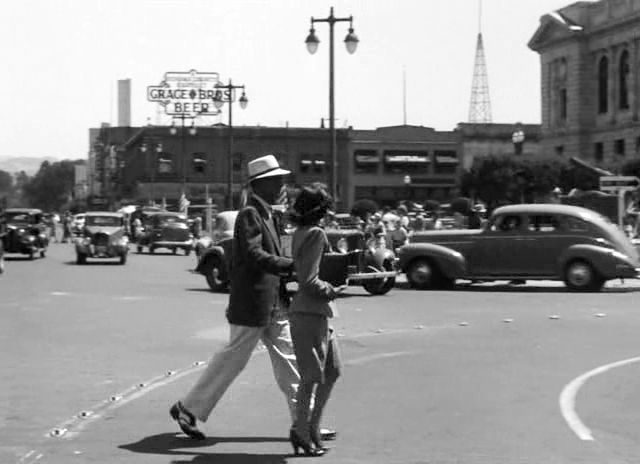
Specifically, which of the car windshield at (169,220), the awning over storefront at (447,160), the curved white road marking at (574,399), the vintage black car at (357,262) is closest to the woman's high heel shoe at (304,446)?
the curved white road marking at (574,399)

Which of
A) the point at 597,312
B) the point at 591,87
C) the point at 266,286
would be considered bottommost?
the point at 597,312

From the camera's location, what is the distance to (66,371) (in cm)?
1245

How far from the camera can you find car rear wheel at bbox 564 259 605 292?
25.0 metres

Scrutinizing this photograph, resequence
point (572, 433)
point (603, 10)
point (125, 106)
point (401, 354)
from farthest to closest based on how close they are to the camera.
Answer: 1. point (125, 106)
2. point (603, 10)
3. point (401, 354)
4. point (572, 433)

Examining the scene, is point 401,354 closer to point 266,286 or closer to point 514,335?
point 514,335

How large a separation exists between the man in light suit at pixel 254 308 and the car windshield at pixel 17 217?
121 feet

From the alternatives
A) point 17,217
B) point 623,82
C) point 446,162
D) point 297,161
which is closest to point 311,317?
point 17,217

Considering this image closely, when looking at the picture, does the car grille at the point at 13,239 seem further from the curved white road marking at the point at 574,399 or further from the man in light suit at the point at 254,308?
the man in light suit at the point at 254,308

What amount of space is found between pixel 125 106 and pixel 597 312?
583ft

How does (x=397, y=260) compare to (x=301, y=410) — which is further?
(x=397, y=260)

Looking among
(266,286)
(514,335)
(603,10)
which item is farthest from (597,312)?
(603,10)

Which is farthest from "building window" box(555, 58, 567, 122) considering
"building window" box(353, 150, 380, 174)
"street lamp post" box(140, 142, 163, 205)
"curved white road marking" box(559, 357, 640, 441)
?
"curved white road marking" box(559, 357, 640, 441)

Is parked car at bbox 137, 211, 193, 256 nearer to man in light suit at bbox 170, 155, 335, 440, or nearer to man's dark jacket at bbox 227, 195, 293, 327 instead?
man in light suit at bbox 170, 155, 335, 440

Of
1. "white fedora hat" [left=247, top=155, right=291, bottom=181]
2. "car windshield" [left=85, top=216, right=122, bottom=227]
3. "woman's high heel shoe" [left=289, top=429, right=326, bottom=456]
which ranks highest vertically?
"white fedora hat" [left=247, top=155, right=291, bottom=181]
